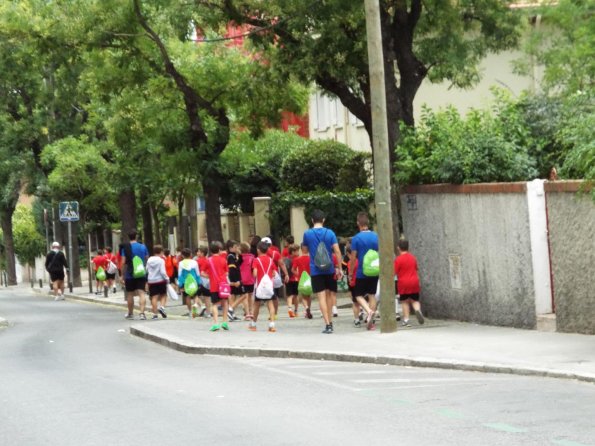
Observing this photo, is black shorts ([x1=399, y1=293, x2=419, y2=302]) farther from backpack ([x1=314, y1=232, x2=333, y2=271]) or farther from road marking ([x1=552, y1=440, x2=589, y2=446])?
road marking ([x1=552, y1=440, x2=589, y2=446])

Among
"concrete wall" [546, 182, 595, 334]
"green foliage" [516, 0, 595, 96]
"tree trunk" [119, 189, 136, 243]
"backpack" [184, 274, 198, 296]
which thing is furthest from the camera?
"tree trunk" [119, 189, 136, 243]

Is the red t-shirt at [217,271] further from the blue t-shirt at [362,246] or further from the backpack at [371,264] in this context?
the backpack at [371,264]

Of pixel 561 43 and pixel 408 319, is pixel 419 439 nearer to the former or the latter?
pixel 408 319

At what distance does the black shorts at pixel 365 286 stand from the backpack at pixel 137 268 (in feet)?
30.7

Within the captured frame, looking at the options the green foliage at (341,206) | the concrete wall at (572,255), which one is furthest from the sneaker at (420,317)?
the green foliage at (341,206)

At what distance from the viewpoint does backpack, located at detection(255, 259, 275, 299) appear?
76.5 feet

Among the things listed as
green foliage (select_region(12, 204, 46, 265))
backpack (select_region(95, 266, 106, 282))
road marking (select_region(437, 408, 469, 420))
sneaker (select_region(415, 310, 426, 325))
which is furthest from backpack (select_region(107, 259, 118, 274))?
green foliage (select_region(12, 204, 46, 265))

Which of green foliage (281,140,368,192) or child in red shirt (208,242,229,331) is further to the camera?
green foliage (281,140,368,192)

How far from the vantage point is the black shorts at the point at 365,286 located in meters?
22.4

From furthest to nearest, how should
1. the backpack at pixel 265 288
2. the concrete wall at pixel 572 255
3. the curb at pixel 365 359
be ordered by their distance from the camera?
1. the backpack at pixel 265 288
2. the concrete wall at pixel 572 255
3. the curb at pixel 365 359

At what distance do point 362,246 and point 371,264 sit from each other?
0.34 metres

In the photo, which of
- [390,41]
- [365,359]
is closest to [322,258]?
[365,359]

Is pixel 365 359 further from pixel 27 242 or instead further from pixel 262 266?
pixel 27 242

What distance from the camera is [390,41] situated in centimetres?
2541
